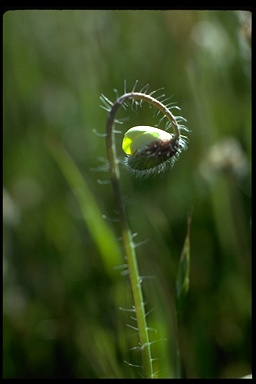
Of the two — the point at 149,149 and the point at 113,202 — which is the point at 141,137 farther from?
the point at 113,202

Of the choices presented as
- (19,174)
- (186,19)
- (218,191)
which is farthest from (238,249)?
(186,19)

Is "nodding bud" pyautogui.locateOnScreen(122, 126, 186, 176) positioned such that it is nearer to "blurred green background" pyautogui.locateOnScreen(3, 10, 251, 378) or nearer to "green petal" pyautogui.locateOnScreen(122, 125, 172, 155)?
"green petal" pyautogui.locateOnScreen(122, 125, 172, 155)

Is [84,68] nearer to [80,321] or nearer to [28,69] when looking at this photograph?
[28,69]

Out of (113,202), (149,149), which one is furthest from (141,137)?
(113,202)

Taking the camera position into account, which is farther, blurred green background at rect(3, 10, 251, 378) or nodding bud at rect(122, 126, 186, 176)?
blurred green background at rect(3, 10, 251, 378)

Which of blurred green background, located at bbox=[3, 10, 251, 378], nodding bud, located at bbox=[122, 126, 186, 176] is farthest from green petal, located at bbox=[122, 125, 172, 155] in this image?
blurred green background, located at bbox=[3, 10, 251, 378]
